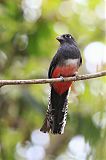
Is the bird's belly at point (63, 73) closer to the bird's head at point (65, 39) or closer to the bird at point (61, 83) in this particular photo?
the bird at point (61, 83)

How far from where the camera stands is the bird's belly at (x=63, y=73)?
12.7 ft

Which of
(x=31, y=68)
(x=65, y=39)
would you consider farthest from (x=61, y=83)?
(x=31, y=68)

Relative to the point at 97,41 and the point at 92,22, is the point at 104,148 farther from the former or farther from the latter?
the point at 92,22

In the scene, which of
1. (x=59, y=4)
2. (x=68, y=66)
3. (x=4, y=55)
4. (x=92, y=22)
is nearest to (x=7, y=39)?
(x=4, y=55)

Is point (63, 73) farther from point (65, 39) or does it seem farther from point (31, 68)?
point (31, 68)

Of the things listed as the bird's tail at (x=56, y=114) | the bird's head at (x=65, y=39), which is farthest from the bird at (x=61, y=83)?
the bird's head at (x=65, y=39)

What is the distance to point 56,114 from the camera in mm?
3766

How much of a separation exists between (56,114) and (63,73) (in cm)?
32

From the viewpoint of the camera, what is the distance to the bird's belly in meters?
3.87

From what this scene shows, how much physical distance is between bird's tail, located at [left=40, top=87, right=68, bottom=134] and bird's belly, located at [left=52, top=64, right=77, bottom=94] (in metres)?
0.04

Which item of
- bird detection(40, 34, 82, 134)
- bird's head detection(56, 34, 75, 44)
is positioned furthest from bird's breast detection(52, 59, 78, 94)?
bird's head detection(56, 34, 75, 44)

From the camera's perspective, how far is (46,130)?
3.53m

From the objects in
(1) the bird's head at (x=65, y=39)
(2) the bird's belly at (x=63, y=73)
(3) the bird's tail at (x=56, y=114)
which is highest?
(1) the bird's head at (x=65, y=39)

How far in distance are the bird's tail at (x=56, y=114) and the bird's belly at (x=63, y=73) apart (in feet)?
0.12
